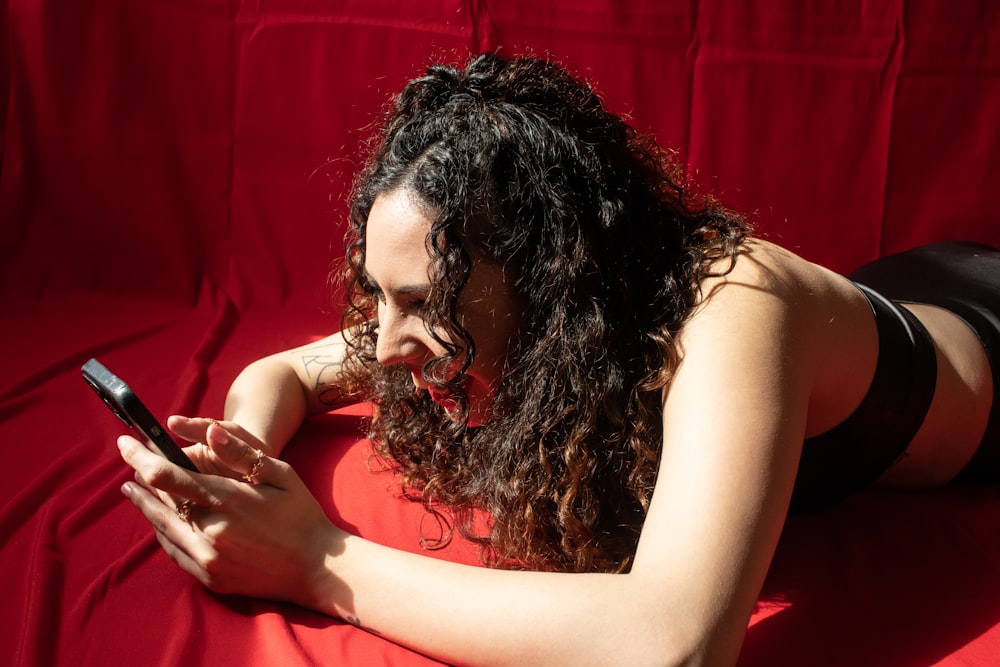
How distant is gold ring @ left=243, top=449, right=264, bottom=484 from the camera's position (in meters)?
1.03

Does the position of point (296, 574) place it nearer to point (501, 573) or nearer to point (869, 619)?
point (501, 573)

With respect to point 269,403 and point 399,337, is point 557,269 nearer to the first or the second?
point 399,337

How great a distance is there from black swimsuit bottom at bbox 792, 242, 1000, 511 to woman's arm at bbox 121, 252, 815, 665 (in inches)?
7.6

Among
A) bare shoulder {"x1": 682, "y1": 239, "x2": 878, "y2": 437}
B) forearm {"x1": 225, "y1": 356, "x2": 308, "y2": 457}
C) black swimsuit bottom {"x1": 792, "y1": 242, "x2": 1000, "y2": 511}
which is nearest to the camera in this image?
bare shoulder {"x1": 682, "y1": 239, "x2": 878, "y2": 437}

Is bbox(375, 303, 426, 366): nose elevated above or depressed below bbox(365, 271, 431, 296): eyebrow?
below

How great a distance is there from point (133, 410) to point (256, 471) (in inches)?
6.0

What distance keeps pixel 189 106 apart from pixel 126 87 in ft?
0.42

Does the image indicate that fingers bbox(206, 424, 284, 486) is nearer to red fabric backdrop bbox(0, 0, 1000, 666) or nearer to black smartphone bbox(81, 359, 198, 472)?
black smartphone bbox(81, 359, 198, 472)

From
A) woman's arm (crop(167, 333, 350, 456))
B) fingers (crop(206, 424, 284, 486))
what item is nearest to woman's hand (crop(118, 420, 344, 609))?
fingers (crop(206, 424, 284, 486))

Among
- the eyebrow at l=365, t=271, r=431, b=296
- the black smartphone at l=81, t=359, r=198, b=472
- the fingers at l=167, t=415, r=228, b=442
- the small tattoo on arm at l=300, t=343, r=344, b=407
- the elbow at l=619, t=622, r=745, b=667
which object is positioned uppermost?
the eyebrow at l=365, t=271, r=431, b=296

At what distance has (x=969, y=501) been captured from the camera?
54.0 inches

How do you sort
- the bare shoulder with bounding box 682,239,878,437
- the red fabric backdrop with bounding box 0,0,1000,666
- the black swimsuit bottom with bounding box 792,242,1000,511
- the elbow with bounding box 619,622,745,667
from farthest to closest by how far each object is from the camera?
the red fabric backdrop with bounding box 0,0,1000,666 < the black swimsuit bottom with bounding box 792,242,1000,511 < the bare shoulder with bounding box 682,239,878,437 < the elbow with bounding box 619,622,745,667

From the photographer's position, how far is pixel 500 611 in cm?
92

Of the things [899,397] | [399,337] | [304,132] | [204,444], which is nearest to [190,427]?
[204,444]
